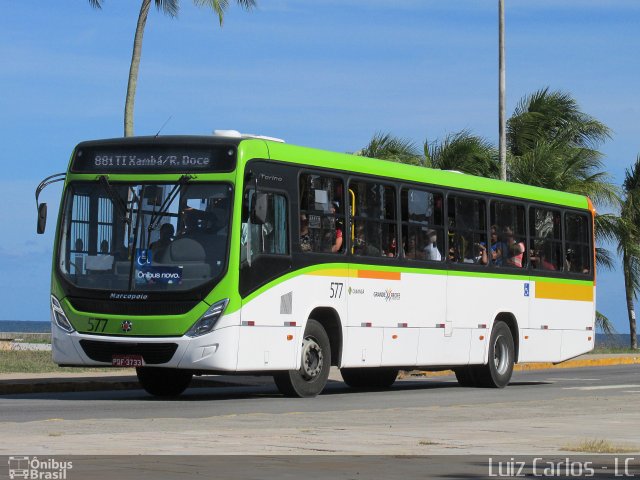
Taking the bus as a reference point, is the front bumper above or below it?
below

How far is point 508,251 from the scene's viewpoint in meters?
25.5

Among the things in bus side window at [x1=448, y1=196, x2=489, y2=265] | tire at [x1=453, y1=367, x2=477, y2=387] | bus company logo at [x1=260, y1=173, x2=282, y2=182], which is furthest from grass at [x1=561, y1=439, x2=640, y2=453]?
tire at [x1=453, y1=367, x2=477, y2=387]

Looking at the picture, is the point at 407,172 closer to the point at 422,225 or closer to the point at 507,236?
the point at 422,225

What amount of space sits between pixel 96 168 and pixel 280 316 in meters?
3.21

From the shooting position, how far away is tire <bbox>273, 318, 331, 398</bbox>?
2031 centimetres

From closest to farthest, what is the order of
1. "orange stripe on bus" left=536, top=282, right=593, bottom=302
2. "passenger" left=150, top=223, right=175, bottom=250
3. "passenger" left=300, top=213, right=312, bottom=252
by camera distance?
"passenger" left=150, top=223, right=175, bottom=250 < "passenger" left=300, top=213, right=312, bottom=252 < "orange stripe on bus" left=536, top=282, right=593, bottom=302

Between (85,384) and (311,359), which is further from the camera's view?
(85,384)

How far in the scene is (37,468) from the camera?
10422 millimetres

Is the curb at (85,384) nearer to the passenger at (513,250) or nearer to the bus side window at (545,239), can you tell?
the passenger at (513,250)

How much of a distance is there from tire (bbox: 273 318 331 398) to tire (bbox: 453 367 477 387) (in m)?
5.18

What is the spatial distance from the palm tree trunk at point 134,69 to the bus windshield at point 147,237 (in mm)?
13412

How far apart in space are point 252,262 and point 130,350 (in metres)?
1.95

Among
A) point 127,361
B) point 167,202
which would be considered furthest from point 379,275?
point 127,361

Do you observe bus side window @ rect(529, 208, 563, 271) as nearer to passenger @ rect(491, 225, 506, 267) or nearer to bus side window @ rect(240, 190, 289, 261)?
passenger @ rect(491, 225, 506, 267)
